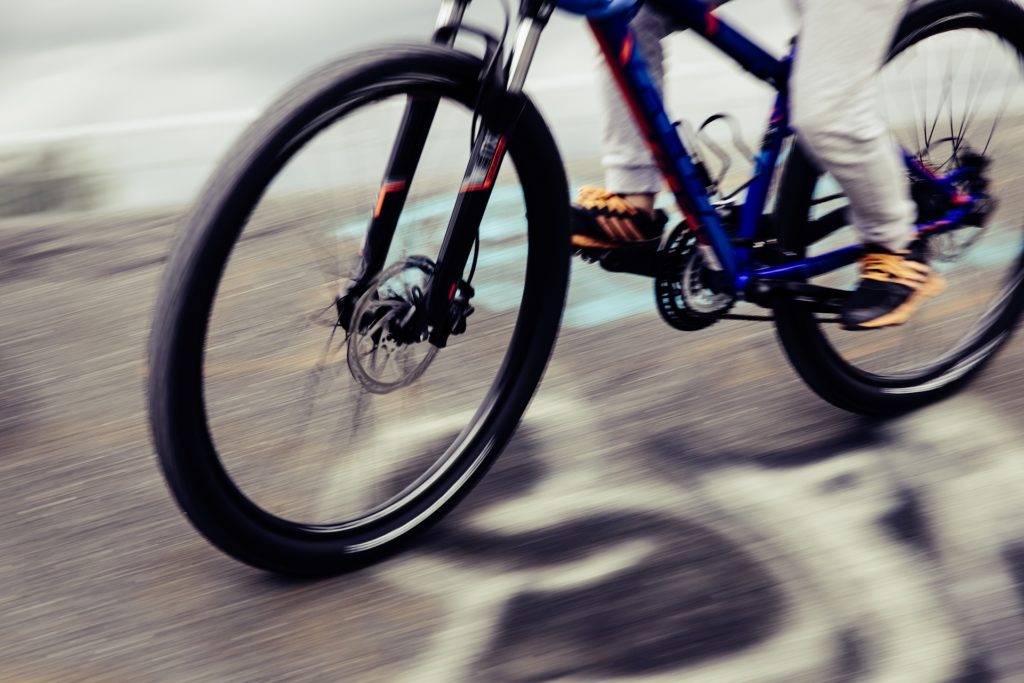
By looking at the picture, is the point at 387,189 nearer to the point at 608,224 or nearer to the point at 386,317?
the point at 386,317

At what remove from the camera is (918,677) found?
218 centimetres

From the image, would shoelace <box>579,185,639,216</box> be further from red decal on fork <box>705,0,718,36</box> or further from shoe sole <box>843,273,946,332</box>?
shoe sole <box>843,273,946,332</box>

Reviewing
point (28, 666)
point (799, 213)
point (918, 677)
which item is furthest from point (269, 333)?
point (918, 677)

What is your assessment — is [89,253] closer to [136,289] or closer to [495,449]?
[136,289]

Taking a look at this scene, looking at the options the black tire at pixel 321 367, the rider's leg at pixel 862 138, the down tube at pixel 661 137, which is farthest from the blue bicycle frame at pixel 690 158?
the black tire at pixel 321 367

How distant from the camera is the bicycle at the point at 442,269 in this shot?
2119mm

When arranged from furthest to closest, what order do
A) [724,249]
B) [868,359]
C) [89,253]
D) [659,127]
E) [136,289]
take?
[89,253] < [136,289] < [868,359] < [724,249] < [659,127]

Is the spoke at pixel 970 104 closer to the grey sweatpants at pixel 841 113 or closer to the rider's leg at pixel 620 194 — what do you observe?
the grey sweatpants at pixel 841 113

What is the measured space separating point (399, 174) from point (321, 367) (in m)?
0.47

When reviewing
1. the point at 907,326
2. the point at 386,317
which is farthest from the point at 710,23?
the point at 907,326

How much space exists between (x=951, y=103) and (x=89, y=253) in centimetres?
301

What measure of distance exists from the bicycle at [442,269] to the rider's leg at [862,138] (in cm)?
12

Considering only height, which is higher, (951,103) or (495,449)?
(951,103)

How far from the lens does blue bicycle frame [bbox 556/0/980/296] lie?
2322 mm
